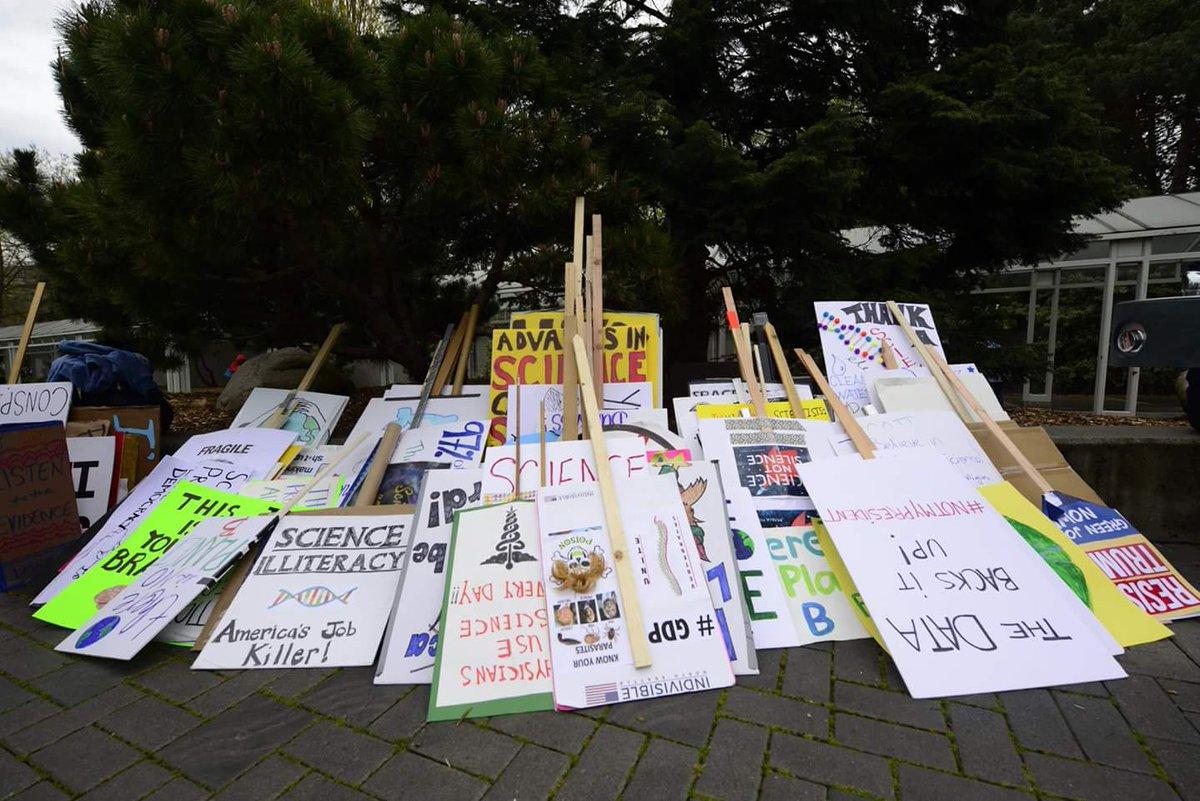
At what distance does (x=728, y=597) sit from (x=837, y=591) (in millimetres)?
531

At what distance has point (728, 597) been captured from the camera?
2.28 m

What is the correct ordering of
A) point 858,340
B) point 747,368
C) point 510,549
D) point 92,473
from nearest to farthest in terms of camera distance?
point 510,549, point 92,473, point 747,368, point 858,340

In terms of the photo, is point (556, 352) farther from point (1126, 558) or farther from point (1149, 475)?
point (1149, 475)

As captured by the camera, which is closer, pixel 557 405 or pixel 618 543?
pixel 618 543

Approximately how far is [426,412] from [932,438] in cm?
283

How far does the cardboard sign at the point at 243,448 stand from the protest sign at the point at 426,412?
40 centimetres

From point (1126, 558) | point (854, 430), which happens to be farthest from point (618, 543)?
point (1126, 558)

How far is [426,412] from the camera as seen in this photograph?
3818mm

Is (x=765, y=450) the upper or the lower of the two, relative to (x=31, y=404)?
lower

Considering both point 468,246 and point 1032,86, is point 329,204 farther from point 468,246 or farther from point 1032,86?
point 1032,86

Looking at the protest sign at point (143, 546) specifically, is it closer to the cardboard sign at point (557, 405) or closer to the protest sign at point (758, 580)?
the cardboard sign at point (557, 405)

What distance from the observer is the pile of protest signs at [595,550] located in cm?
207

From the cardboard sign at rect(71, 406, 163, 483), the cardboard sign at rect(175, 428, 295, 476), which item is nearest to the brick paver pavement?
the cardboard sign at rect(175, 428, 295, 476)

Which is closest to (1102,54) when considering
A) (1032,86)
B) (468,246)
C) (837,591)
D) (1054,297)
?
(1054,297)
